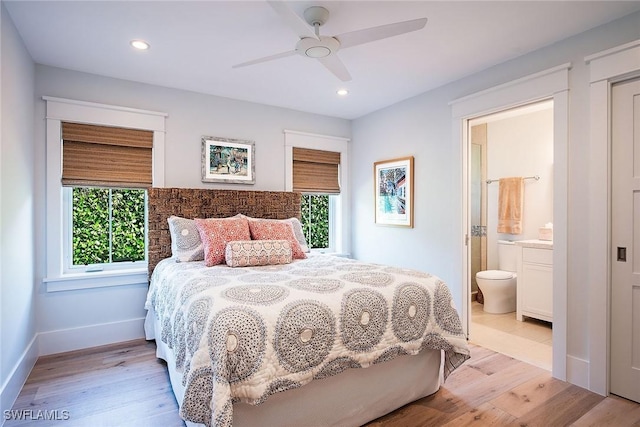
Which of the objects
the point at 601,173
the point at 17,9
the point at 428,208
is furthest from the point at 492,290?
the point at 17,9

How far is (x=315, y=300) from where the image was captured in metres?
1.76

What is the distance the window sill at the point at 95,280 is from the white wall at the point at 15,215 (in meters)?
0.20

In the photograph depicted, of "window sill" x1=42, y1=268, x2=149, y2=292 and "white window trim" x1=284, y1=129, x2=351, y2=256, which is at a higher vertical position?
"white window trim" x1=284, y1=129, x2=351, y2=256

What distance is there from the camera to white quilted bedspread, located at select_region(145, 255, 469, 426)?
57.3 inches

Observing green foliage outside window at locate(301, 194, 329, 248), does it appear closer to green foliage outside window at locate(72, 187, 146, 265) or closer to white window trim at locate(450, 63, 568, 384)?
green foliage outside window at locate(72, 187, 146, 265)

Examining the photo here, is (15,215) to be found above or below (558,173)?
below

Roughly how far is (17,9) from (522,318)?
5111 mm

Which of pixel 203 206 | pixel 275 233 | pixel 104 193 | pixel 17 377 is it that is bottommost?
pixel 17 377

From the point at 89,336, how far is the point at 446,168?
3712 mm

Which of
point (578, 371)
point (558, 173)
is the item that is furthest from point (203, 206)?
point (578, 371)

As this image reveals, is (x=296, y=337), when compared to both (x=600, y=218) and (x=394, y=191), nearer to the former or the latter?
(x=600, y=218)

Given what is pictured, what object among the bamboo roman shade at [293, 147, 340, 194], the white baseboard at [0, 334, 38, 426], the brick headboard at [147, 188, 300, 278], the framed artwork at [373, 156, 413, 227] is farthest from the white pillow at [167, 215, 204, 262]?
the framed artwork at [373, 156, 413, 227]

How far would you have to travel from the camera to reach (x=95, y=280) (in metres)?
3.10

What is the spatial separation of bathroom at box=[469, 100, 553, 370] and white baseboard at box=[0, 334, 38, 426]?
3.60 metres
